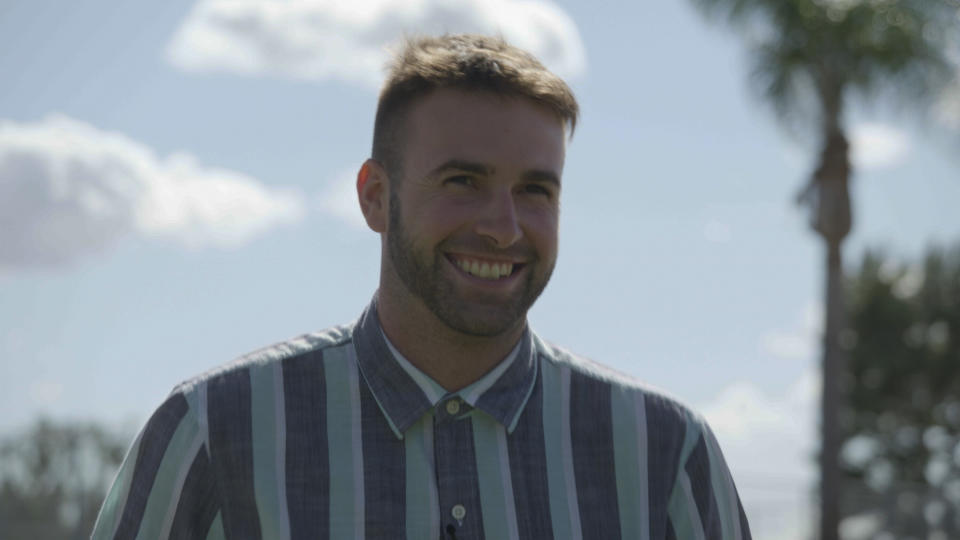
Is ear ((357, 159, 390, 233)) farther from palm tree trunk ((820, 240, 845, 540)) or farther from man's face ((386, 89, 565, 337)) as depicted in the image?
palm tree trunk ((820, 240, 845, 540))

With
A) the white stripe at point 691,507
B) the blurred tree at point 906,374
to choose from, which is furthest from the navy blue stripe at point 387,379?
the blurred tree at point 906,374

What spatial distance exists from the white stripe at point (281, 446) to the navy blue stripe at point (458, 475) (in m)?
0.32

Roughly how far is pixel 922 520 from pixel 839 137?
18.3ft

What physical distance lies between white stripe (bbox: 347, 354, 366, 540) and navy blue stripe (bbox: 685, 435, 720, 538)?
75cm

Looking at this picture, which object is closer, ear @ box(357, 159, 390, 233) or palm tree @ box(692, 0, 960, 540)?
ear @ box(357, 159, 390, 233)

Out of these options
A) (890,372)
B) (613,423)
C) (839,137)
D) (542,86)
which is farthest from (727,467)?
(890,372)

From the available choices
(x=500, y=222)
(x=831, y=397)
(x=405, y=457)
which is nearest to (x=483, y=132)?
(x=500, y=222)

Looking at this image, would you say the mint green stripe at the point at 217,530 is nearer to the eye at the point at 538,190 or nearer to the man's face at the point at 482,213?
the man's face at the point at 482,213

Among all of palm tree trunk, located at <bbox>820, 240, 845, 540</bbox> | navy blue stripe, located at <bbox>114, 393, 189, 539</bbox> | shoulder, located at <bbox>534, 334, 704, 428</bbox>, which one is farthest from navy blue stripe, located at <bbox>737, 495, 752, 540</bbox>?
palm tree trunk, located at <bbox>820, 240, 845, 540</bbox>

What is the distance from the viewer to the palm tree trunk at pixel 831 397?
632 inches

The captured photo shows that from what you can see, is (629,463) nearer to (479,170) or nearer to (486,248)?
(486,248)

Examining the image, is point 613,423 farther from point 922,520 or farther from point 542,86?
point 922,520

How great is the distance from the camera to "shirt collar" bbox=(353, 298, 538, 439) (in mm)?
2611

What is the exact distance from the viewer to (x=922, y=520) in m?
17.1
